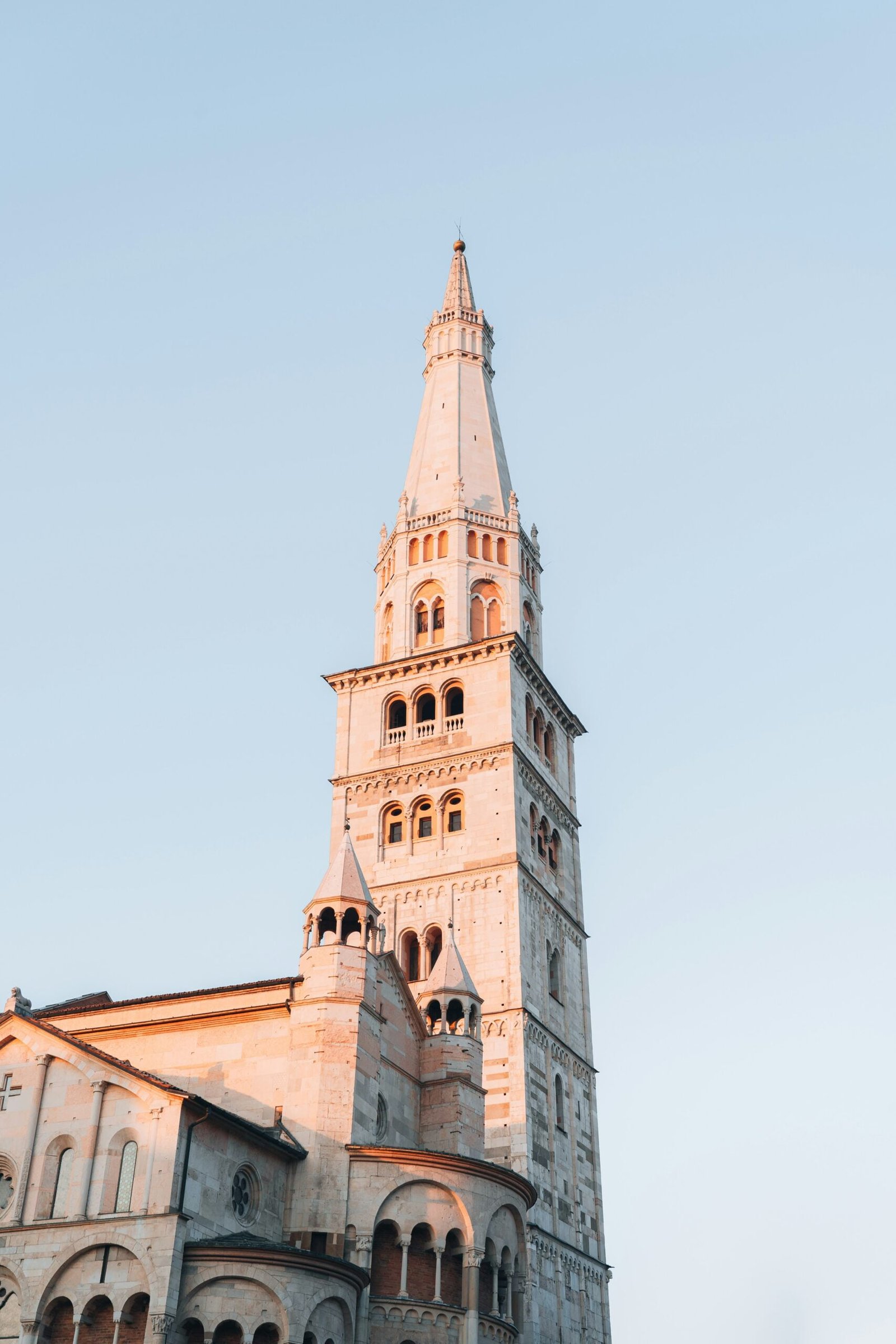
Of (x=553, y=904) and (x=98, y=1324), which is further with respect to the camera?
(x=553, y=904)

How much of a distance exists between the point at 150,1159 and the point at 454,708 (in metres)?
28.7

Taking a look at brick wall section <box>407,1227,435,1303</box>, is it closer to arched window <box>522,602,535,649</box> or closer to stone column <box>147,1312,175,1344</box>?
stone column <box>147,1312,175,1344</box>

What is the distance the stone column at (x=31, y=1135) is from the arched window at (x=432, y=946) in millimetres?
20012

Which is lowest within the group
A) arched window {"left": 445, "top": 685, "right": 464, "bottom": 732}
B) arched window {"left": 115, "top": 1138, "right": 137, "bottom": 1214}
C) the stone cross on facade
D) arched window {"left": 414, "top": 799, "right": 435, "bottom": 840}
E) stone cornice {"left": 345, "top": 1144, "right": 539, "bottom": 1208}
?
arched window {"left": 115, "top": 1138, "right": 137, "bottom": 1214}

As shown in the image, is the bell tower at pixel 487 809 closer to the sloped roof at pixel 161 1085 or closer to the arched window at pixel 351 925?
the arched window at pixel 351 925

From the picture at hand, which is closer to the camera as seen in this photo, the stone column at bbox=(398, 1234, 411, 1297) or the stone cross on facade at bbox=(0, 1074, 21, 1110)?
the stone cross on facade at bbox=(0, 1074, 21, 1110)

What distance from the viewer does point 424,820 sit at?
53438 millimetres

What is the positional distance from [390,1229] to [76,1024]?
11.5 m

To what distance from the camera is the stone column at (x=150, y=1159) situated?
2905 cm

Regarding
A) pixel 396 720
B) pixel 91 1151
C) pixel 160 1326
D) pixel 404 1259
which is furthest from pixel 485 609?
pixel 160 1326

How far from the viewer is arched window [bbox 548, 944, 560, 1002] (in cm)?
5128

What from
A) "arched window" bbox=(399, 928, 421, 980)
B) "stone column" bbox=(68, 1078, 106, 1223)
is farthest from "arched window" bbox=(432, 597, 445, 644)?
"stone column" bbox=(68, 1078, 106, 1223)

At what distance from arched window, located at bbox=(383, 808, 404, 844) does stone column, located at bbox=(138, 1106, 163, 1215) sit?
78.5 feet

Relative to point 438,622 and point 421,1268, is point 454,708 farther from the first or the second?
point 421,1268
